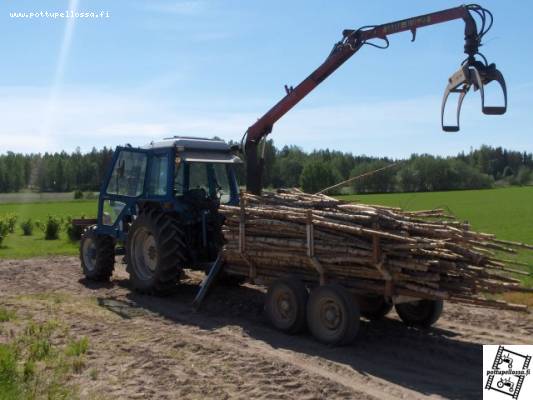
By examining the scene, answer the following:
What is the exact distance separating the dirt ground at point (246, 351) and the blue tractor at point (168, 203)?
0.66m

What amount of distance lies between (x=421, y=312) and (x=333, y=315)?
157cm

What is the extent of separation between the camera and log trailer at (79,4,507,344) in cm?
836

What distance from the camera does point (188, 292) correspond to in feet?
34.5

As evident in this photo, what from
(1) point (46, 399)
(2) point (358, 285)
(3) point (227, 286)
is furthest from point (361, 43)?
(1) point (46, 399)

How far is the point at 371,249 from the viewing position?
6.92 meters

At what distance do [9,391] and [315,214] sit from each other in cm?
400

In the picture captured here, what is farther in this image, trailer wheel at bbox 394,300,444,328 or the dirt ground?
trailer wheel at bbox 394,300,444,328

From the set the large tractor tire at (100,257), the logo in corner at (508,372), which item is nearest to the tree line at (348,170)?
the large tractor tire at (100,257)

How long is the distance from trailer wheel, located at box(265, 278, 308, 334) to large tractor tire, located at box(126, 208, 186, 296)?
7.11ft

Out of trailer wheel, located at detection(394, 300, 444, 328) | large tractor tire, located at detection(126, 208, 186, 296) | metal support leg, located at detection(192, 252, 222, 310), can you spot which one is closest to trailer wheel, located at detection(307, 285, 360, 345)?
trailer wheel, located at detection(394, 300, 444, 328)

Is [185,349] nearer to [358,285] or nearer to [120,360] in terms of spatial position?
[120,360]

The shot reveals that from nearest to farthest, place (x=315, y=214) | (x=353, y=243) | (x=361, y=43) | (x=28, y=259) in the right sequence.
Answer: (x=353, y=243) < (x=315, y=214) < (x=361, y=43) < (x=28, y=259)

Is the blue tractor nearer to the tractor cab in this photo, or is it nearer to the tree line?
the tractor cab

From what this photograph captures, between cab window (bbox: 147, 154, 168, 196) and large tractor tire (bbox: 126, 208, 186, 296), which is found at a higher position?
cab window (bbox: 147, 154, 168, 196)
